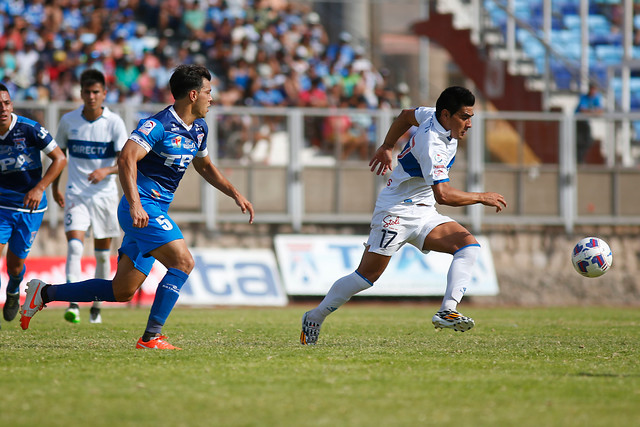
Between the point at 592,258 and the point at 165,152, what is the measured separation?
472 cm

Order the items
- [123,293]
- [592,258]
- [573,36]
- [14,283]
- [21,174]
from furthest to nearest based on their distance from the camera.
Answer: [573,36] < [14,283] < [21,174] < [592,258] < [123,293]

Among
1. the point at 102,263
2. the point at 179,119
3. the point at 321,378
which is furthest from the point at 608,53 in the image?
the point at 321,378

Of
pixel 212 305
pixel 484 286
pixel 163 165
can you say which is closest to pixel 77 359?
pixel 163 165

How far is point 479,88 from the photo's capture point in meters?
25.6

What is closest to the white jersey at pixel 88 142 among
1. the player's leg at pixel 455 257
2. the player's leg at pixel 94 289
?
the player's leg at pixel 94 289

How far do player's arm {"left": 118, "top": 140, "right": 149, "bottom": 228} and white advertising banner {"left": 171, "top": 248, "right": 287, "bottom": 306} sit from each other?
938 cm

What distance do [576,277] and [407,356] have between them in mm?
12339

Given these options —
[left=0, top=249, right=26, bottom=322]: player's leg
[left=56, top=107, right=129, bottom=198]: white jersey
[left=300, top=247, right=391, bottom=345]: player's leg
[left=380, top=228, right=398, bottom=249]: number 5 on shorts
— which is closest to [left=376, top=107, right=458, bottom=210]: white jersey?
[left=380, top=228, right=398, bottom=249]: number 5 on shorts

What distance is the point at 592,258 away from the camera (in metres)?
9.90

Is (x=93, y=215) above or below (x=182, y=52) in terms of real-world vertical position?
below

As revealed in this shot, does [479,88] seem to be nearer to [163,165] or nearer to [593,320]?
[593,320]

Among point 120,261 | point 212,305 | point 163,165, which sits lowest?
point 212,305

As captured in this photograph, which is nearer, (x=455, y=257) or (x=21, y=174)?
(x=455, y=257)

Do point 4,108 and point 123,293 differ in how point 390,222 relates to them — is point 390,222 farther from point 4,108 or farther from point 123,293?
point 4,108
